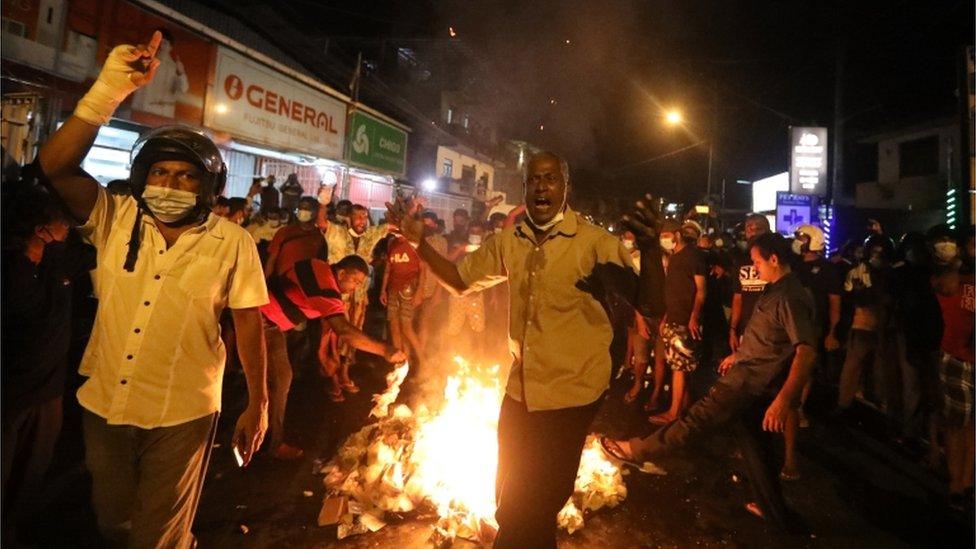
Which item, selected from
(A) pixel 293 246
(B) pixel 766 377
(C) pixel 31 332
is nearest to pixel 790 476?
(B) pixel 766 377

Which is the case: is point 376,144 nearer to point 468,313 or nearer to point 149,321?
point 468,313

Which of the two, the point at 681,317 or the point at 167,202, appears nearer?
the point at 167,202

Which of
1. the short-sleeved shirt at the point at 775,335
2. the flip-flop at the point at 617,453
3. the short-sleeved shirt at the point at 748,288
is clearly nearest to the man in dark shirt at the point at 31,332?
the flip-flop at the point at 617,453

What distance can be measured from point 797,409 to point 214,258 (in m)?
4.39

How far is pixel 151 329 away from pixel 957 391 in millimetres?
5463

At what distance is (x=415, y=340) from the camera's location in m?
7.16

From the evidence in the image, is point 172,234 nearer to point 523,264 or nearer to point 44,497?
point 523,264

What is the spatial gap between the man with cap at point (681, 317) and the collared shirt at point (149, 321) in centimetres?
473

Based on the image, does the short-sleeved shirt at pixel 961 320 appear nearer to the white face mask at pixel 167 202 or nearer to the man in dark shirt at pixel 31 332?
the white face mask at pixel 167 202

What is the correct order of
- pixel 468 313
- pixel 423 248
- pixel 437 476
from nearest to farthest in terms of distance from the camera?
1. pixel 423 248
2. pixel 437 476
3. pixel 468 313

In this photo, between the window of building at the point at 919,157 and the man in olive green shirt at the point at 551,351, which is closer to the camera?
the man in olive green shirt at the point at 551,351

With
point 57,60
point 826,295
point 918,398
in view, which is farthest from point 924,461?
point 57,60

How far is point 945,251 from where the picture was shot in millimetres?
4754

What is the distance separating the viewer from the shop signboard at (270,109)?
29.1 ft
